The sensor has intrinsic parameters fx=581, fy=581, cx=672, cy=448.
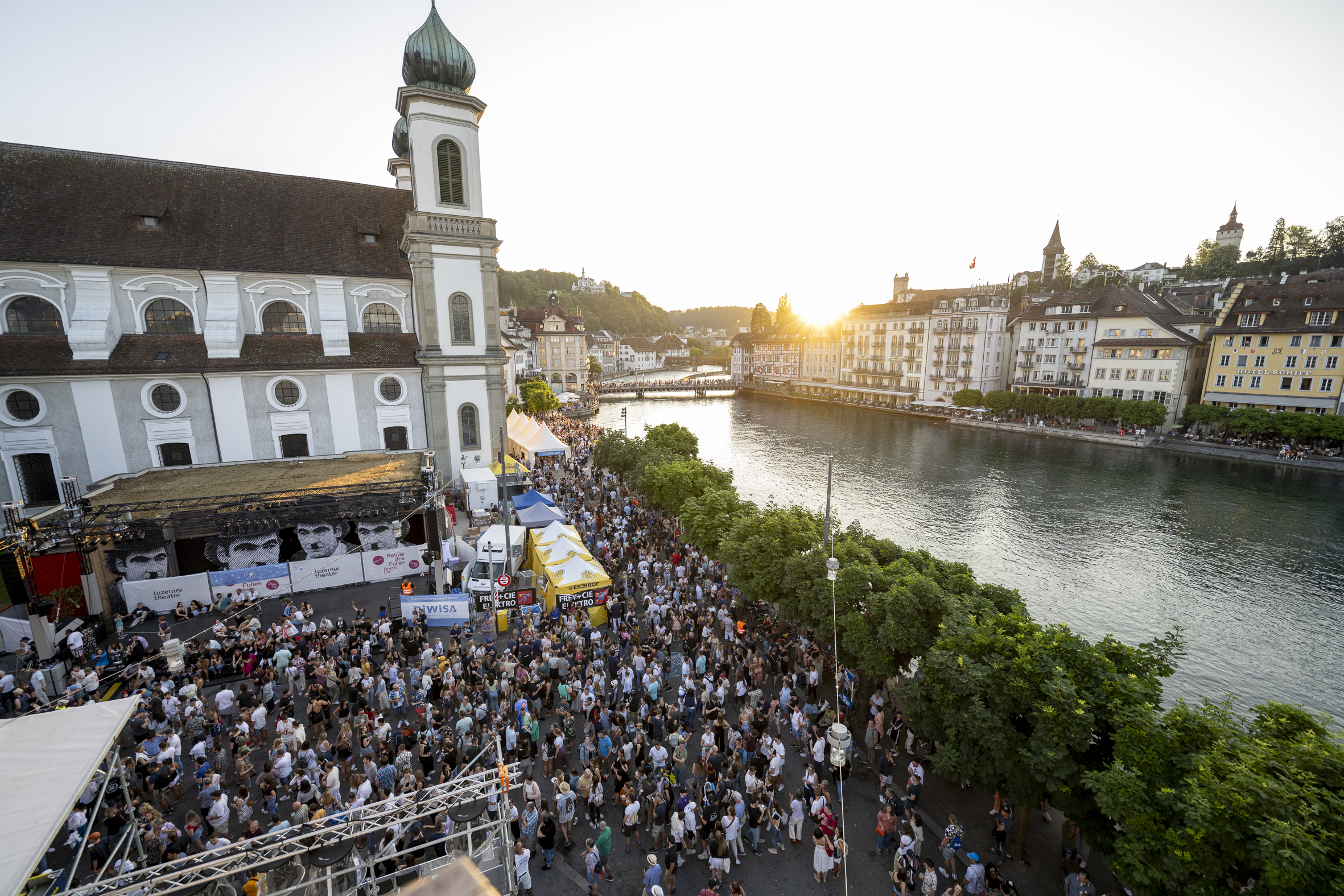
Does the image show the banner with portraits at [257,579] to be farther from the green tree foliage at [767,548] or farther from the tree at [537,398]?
the tree at [537,398]

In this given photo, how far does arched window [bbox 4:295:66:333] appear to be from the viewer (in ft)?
84.7

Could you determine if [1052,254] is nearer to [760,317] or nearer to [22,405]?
[760,317]

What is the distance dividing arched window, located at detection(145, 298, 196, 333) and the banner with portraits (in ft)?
48.6

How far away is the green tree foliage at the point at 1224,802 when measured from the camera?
22.5 ft

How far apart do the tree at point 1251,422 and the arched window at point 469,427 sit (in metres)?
66.9

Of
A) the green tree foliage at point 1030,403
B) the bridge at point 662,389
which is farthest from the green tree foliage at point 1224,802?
the bridge at point 662,389

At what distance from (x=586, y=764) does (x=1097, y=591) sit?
27.8 meters

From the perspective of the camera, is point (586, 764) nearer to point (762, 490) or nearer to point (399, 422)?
point (399, 422)

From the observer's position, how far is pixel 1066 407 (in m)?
67.6

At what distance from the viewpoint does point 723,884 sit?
10672 millimetres

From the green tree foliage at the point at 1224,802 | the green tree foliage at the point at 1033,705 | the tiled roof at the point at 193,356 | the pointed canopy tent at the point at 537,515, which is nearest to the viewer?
the green tree foliage at the point at 1224,802

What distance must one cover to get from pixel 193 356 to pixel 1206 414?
82.7 metres

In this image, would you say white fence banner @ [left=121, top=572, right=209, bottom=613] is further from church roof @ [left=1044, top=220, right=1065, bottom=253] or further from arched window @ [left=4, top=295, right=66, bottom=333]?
church roof @ [left=1044, top=220, right=1065, bottom=253]

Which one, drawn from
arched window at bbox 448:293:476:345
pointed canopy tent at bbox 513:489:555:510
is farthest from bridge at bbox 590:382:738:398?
pointed canopy tent at bbox 513:489:555:510
